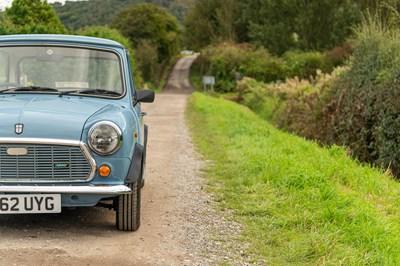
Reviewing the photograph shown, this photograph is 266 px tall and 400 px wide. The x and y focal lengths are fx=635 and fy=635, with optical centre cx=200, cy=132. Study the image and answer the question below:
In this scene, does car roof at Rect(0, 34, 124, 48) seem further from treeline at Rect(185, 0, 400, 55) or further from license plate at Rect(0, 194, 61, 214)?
treeline at Rect(185, 0, 400, 55)

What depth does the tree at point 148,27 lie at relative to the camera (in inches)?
2857

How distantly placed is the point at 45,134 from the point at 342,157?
751 cm

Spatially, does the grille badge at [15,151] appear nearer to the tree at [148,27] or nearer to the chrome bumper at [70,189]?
the chrome bumper at [70,189]

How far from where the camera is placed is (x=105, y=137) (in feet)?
19.0

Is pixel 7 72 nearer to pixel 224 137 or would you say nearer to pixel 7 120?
pixel 7 120

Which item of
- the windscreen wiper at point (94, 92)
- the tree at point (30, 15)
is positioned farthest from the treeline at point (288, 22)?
the windscreen wiper at point (94, 92)

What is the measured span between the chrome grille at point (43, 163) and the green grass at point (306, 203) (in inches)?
71.0

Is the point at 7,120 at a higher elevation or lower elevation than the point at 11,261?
higher

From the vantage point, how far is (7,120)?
5.68 meters

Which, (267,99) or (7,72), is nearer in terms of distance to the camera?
(7,72)

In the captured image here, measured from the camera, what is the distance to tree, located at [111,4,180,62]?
Result: 7256 centimetres

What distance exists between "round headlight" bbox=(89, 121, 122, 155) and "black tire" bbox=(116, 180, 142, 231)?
47cm

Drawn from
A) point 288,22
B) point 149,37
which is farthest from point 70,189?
point 149,37

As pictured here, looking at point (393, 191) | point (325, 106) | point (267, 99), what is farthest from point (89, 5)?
point (393, 191)
